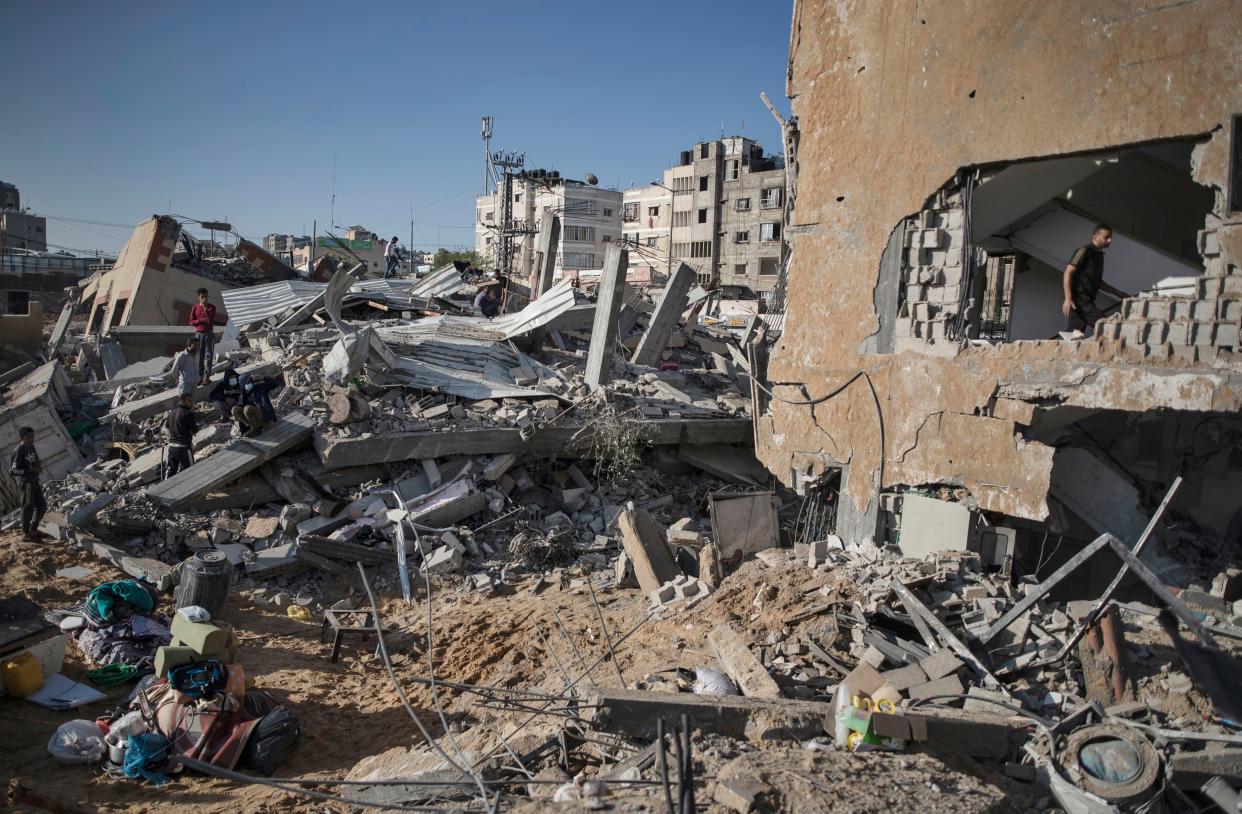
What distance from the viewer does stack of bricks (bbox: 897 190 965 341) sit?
6.71m

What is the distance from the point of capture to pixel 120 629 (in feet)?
23.2

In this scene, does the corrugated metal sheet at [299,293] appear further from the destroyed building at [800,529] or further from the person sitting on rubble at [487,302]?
the destroyed building at [800,529]

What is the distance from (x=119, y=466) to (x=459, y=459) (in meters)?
4.85

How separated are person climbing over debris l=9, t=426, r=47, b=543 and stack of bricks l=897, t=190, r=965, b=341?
9.73m

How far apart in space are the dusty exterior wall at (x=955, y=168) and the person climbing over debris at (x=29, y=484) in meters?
8.52

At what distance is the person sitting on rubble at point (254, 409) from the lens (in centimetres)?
Result: 1000

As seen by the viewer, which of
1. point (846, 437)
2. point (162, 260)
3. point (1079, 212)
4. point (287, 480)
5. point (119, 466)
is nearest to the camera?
point (846, 437)

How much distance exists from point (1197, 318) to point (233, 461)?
993cm

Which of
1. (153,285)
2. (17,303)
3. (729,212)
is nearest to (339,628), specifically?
(153,285)

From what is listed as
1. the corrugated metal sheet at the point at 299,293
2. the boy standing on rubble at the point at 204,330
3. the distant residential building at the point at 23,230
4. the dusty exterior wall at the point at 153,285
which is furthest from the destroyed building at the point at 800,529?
the distant residential building at the point at 23,230

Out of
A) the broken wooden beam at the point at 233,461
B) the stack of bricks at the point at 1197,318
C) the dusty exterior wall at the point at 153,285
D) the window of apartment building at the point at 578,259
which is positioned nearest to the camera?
the stack of bricks at the point at 1197,318

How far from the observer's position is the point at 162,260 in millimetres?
18625

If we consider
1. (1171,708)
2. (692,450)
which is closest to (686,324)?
(692,450)

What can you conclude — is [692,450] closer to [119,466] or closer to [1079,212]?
[1079,212]
